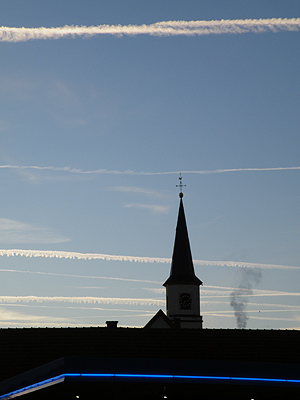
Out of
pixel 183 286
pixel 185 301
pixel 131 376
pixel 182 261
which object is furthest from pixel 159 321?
pixel 131 376

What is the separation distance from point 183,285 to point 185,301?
162cm

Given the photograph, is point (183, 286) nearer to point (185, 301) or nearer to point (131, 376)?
point (185, 301)

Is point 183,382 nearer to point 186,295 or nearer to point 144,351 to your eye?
point 144,351

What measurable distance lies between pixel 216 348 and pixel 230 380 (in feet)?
31.7

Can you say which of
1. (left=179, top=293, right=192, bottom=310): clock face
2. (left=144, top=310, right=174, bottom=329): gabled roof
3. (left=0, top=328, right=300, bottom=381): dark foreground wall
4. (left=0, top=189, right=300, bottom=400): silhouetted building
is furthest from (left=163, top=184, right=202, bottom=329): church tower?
(left=0, top=328, right=300, bottom=381): dark foreground wall

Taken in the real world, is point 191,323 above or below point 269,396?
above

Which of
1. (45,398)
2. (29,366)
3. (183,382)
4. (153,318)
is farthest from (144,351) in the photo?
(153,318)

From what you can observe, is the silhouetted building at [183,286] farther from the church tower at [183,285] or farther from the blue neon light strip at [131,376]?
the blue neon light strip at [131,376]

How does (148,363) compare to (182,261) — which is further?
(182,261)

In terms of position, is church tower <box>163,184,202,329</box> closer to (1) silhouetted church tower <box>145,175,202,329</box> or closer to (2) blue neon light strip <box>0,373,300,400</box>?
(1) silhouetted church tower <box>145,175,202,329</box>

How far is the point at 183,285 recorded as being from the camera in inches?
2995

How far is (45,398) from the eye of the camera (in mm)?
17656

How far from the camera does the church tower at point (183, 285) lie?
248 ft

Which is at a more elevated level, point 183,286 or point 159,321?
point 183,286
